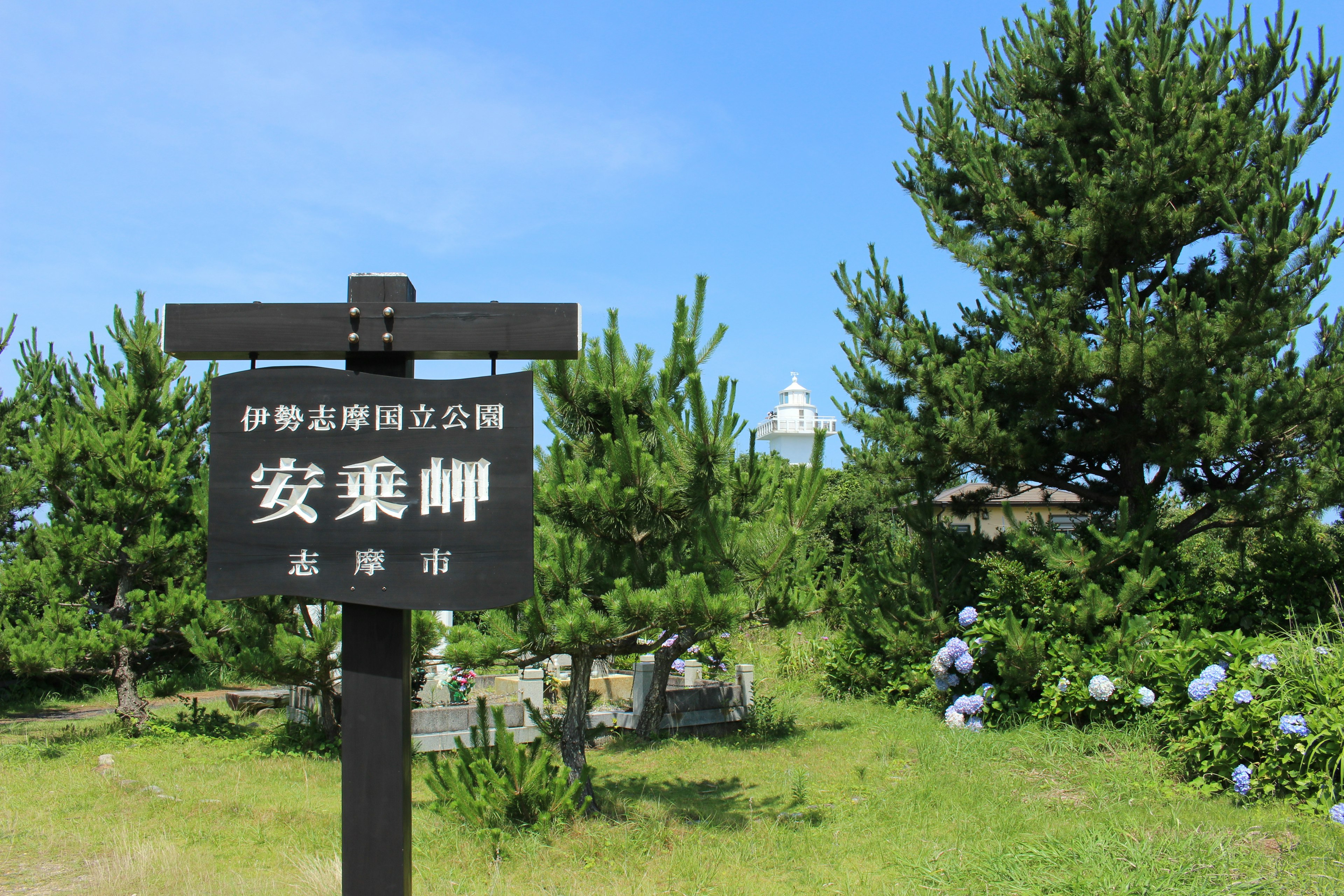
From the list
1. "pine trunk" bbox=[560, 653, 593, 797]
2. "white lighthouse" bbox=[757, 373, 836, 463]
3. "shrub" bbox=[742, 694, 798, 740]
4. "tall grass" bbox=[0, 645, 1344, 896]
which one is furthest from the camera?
"white lighthouse" bbox=[757, 373, 836, 463]

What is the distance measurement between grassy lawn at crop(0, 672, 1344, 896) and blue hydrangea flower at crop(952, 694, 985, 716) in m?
0.49

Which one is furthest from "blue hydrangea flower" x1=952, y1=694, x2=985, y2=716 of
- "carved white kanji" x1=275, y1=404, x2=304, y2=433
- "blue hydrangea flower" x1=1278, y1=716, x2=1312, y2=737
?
"carved white kanji" x1=275, y1=404, x2=304, y2=433

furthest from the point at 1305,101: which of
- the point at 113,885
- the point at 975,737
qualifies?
the point at 113,885

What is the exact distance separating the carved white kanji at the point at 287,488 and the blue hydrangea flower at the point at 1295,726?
549 cm

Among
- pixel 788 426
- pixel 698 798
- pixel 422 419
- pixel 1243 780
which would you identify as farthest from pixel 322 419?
pixel 788 426

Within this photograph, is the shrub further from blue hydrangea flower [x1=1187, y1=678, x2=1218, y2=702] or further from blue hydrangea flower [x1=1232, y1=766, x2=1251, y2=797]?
blue hydrangea flower [x1=1232, y1=766, x2=1251, y2=797]

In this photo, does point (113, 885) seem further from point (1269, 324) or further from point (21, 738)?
point (1269, 324)

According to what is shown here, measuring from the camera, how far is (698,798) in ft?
20.2

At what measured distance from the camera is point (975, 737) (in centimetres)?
759

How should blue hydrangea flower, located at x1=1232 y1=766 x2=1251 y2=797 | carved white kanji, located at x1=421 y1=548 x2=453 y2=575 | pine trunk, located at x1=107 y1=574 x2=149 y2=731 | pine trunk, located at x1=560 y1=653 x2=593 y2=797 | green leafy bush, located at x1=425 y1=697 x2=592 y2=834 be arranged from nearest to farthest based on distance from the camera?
carved white kanji, located at x1=421 y1=548 x2=453 y2=575
green leafy bush, located at x1=425 y1=697 x2=592 y2=834
blue hydrangea flower, located at x1=1232 y1=766 x2=1251 y2=797
pine trunk, located at x1=560 y1=653 x2=593 y2=797
pine trunk, located at x1=107 y1=574 x2=149 y2=731

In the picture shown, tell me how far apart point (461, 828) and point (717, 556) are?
7.19 ft

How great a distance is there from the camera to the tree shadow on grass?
5.61 metres

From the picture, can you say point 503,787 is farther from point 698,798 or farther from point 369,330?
point 369,330

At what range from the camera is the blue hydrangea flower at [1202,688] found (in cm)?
589
